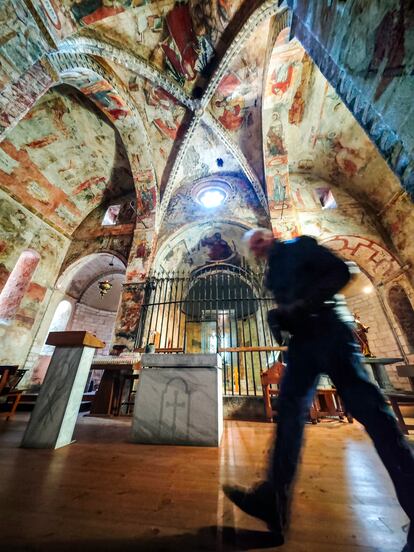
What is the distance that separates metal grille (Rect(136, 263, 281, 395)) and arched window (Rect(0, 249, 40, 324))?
4.53 meters

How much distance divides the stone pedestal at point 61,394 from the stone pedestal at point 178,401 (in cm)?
67

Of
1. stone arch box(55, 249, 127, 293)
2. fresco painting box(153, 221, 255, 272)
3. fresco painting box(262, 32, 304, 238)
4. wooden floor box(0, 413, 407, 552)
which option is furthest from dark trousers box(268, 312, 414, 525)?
stone arch box(55, 249, 127, 293)

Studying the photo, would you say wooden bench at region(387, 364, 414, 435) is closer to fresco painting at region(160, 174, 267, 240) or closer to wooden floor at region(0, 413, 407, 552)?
wooden floor at region(0, 413, 407, 552)

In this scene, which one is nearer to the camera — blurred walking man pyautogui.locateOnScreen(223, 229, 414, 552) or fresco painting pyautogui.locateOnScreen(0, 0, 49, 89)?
blurred walking man pyautogui.locateOnScreen(223, 229, 414, 552)

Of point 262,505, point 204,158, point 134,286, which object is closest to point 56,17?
point 204,158

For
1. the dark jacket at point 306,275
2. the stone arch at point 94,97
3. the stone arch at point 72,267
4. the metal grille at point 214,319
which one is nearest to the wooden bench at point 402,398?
the metal grille at point 214,319

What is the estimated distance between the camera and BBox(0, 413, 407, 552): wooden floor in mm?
915

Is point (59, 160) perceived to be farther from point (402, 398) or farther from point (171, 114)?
point (402, 398)

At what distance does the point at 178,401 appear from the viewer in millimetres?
2412

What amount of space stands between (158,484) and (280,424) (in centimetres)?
A: 99

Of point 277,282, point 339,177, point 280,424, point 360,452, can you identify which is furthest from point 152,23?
point 360,452

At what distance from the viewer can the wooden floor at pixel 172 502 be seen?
3.00ft

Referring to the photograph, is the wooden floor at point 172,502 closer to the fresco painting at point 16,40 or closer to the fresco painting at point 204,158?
the fresco painting at point 16,40

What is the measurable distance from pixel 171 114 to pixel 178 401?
9209mm
